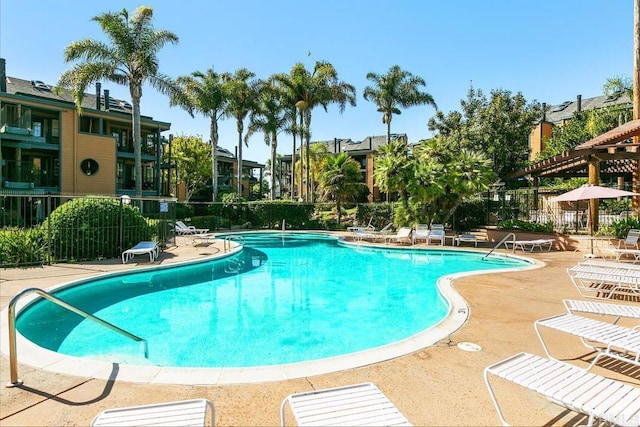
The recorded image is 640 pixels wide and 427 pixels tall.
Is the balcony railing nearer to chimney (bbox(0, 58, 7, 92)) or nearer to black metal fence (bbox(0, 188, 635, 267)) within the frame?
chimney (bbox(0, 58, 7, 92))

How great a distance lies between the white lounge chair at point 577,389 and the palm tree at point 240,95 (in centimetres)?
2790

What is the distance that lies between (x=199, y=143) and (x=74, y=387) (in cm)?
3850

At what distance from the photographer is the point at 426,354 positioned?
475cm

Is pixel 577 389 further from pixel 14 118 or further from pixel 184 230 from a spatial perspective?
pixel 14 118

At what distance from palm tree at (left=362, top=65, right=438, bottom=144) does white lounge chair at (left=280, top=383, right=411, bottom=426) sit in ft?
103

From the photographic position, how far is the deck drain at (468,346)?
489 cm

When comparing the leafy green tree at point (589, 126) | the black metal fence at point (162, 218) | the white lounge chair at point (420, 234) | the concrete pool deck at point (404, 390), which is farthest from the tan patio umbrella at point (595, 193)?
the leafy green tree at point (589, 126)

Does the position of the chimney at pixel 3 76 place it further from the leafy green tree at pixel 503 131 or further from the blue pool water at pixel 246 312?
the leafy green tree at pixel 503 131

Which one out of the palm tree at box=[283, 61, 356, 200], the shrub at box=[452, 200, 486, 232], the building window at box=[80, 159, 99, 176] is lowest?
the shrub at box=[452, 200, 486, 232]

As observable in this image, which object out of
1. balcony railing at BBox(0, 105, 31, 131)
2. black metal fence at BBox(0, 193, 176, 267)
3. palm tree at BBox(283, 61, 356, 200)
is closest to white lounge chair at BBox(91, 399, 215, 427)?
black metal fence at BBox(0, 193, 176, 267)

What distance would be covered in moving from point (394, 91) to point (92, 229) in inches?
1081

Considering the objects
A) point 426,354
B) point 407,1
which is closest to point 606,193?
point 407,1

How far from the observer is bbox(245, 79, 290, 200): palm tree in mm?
31625

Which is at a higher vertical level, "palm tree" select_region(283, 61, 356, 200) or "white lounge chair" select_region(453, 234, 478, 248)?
"palm tree" select_region(283, 61, 356, 200)
